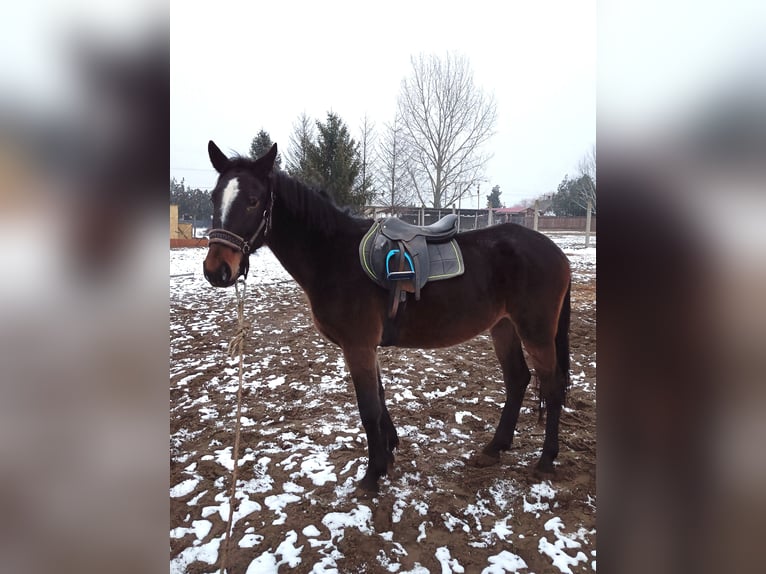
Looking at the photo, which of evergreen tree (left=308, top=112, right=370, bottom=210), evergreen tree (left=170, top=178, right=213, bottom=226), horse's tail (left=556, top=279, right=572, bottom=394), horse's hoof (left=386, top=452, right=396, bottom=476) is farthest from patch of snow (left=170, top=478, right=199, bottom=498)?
evergreen tree (left=170, top=178, right=213, bottom=226)

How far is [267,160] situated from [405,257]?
109 centimetres

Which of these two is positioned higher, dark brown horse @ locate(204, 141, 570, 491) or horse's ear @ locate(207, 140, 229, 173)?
horse's ear @ locate(207, 140, 229, 173)

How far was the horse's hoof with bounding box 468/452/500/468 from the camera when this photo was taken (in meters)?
2.80

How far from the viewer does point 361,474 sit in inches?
106

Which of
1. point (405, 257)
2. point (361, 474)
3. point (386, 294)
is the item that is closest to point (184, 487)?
point (361, 474)

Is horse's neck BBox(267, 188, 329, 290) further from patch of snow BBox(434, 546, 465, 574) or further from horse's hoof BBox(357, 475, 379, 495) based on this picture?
patch of snow BBox(434, 546, 465, 574)

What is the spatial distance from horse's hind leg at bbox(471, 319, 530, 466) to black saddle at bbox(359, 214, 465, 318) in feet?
2.92

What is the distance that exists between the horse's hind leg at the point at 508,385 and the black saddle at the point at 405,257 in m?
0.89

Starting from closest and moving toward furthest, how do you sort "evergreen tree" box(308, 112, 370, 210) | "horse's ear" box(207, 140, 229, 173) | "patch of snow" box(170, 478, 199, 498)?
1. "horse's ear" box(207, 140, 229, 173)
2. "patch of snow" box(170, 478, 199, 498)
3. "evergreen tree" box(308, 112, 370, 210)
